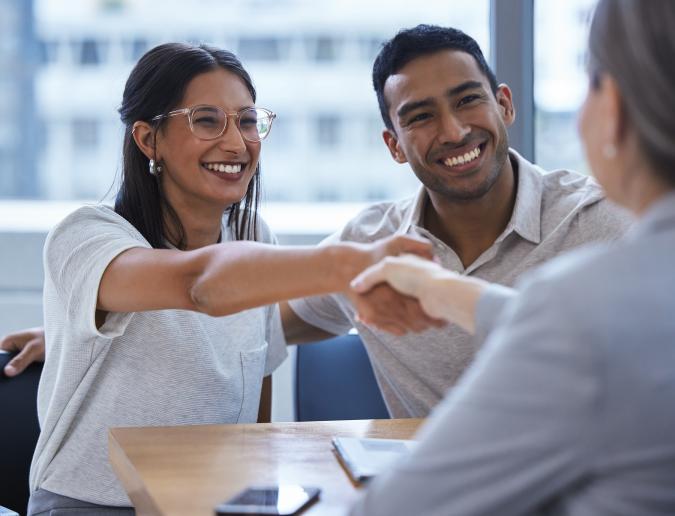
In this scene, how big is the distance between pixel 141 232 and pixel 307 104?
5.93ft

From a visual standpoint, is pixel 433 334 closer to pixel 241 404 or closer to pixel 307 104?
pixel 241 404

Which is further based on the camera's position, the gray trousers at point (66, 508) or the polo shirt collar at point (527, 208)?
the polo shirt collar at point (527, 208)

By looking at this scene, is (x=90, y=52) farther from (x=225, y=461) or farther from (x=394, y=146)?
(x=225, y=461)

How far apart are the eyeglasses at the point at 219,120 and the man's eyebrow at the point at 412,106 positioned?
0.35 meters

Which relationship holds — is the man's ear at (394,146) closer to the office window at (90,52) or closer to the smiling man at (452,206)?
the smiling man at (452,206)

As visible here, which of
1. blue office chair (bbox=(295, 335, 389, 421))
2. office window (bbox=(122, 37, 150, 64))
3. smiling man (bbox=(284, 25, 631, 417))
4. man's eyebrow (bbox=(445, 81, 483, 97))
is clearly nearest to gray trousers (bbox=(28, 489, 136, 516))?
blue office chair (bbox=(295, 335, 389, 421))

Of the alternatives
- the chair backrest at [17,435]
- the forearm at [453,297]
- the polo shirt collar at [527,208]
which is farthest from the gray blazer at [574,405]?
the chair backrest at [17,435]

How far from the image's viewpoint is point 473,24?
3.62 meters

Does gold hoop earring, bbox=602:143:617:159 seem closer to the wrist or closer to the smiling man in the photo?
the wrist

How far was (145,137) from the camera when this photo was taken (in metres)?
2.22

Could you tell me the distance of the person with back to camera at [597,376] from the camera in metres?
0.83

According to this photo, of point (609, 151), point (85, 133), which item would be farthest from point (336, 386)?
point (85, 133)

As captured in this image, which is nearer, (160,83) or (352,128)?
(160,83)

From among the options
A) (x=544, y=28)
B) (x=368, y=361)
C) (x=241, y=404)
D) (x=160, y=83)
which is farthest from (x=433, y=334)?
(x=544, y=28)
